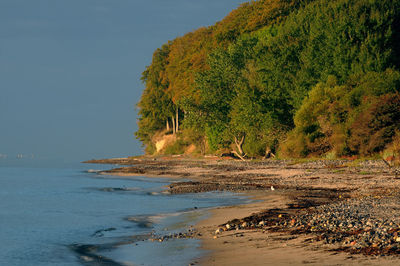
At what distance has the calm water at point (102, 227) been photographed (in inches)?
457

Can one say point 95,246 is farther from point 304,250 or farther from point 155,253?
point 304,250

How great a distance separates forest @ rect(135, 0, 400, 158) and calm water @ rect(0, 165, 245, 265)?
58.2 ft

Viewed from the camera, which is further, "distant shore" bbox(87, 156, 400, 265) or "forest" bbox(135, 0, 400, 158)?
"forest" bbox(135, 0, 400, 158)

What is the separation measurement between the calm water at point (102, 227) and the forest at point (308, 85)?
1775cm

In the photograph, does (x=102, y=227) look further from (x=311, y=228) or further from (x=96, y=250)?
(x=311, y=228)

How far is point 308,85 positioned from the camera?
49781 mm

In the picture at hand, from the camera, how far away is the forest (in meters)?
39.0

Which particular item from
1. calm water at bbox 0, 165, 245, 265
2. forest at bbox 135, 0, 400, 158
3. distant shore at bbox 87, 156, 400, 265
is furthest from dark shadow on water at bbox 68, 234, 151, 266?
forest at bbox 135, 0, 400, 158

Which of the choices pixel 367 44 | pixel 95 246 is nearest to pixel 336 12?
pixel 367 44

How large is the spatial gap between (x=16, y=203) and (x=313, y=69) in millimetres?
32667

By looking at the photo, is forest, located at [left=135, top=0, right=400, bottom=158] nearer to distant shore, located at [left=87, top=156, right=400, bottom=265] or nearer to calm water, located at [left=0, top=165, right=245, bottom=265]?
distant shore, located at [left=87, top=156, right=400, bottom=265]

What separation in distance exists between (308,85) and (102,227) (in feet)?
119

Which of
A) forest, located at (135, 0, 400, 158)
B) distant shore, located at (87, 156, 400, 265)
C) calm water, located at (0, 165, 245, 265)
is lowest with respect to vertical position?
calm water, located at (0, 165, 245, 265)

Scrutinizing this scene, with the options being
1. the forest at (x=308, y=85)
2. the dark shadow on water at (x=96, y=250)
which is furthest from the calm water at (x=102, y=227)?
the forest at (x=308, y=85)
